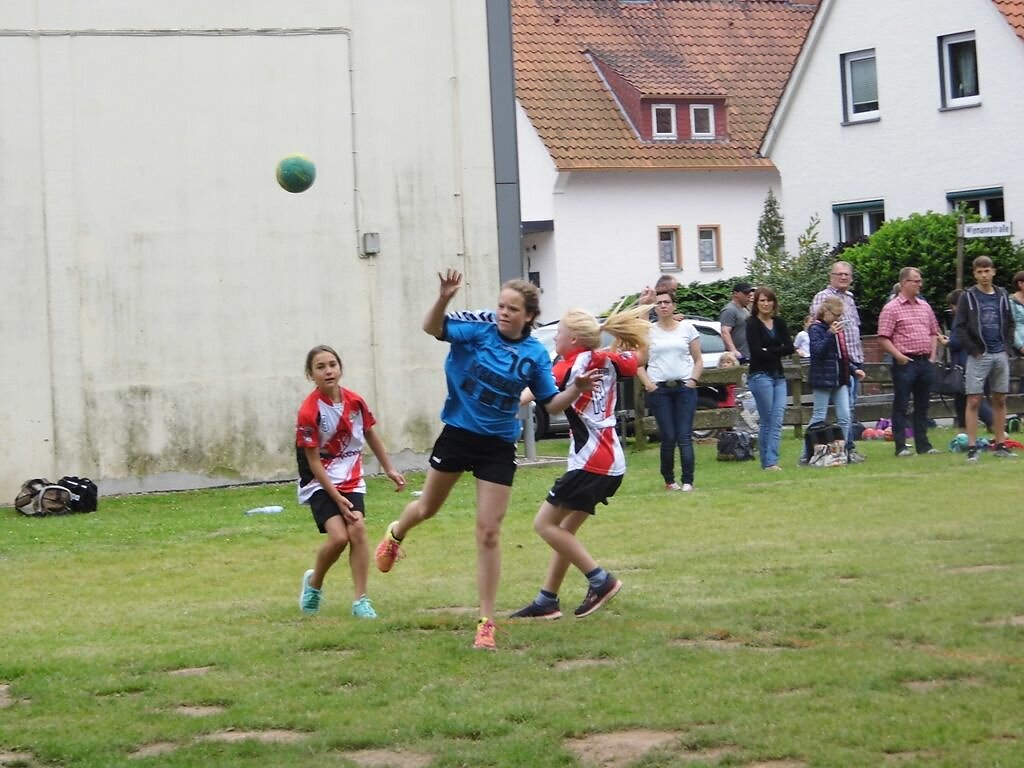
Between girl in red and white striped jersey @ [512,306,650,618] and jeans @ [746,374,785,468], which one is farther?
jeans @ [746,374,785,468]

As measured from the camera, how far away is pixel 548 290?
43.5 m

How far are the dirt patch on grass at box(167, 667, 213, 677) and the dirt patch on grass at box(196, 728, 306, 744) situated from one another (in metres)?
1.30

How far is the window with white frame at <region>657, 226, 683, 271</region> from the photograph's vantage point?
147ft

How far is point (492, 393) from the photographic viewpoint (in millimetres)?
9266

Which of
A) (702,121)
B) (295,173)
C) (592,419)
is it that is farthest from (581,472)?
(702,121)

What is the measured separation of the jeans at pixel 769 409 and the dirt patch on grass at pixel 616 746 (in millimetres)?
11243

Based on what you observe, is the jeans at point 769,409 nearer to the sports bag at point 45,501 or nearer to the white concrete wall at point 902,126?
the sports bag at point 45,501

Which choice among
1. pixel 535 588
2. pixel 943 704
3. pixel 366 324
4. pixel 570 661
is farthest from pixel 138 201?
pixel 943 704

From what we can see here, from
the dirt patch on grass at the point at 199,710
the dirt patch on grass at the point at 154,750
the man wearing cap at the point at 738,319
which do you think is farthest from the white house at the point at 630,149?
the dirt patch on grass at the point at 154,750

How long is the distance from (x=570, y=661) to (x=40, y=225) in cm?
1232

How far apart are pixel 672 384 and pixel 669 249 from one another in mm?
28728

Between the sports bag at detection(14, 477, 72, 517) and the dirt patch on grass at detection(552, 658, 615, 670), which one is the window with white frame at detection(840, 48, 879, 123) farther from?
the dirt patch on grass at detection(552, 658, 615, 670)

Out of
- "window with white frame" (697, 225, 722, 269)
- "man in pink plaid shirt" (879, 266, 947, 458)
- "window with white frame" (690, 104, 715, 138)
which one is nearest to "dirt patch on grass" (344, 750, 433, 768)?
"man in pink plaid shirt" (879, 266, 947, 458)

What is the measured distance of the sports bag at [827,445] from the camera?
60.4 ft
